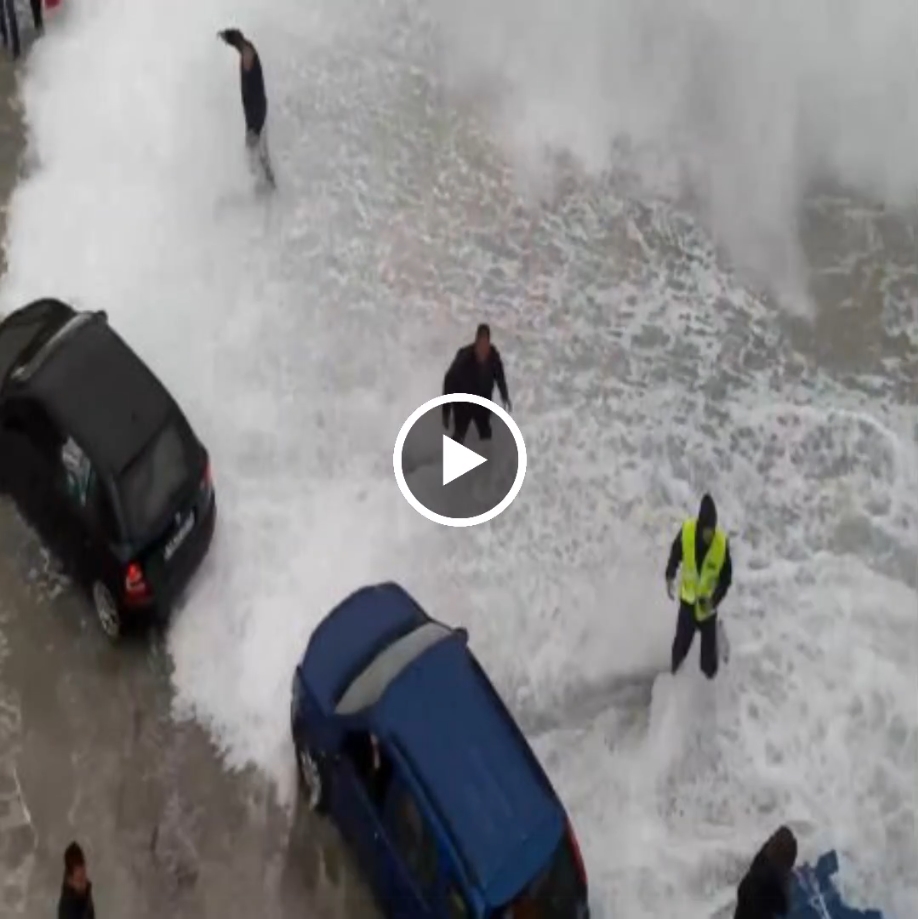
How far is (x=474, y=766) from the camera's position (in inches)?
445

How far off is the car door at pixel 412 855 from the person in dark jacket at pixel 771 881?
2035mm

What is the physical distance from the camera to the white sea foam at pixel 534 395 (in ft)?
42.7

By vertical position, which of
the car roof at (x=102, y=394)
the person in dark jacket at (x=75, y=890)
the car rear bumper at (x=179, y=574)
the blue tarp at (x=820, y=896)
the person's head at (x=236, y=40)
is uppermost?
the person's head at (x=236, y=40)

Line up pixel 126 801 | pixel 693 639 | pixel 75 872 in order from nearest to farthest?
pixel 75 872, pixel 126 801, pixel 693 639

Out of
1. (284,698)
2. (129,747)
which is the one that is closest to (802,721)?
(284,698)

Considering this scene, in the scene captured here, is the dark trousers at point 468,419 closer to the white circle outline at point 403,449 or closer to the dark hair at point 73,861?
the white circle outline at point 403,449

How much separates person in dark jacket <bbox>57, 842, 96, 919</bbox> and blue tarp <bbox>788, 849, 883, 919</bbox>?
475 centimetres

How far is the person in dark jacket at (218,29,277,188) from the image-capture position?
15664 millimetres

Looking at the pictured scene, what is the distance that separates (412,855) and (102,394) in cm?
451

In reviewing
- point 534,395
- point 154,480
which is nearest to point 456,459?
point 534,395

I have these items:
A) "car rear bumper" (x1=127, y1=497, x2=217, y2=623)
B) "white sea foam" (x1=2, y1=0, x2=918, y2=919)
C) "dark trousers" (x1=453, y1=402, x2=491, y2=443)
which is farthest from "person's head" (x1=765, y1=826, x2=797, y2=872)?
"car rear bumper" (x1=127, y1=497, x2=217, y2=623)

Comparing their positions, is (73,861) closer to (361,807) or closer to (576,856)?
(361,807)

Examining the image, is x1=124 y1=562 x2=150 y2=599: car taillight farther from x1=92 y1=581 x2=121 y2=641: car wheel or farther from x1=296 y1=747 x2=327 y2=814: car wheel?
x1=296 y1=747 x2=327 y2=814: car wheel

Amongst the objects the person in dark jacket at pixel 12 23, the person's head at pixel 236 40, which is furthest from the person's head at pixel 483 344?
the person in dark jacket at pixel 12 23
